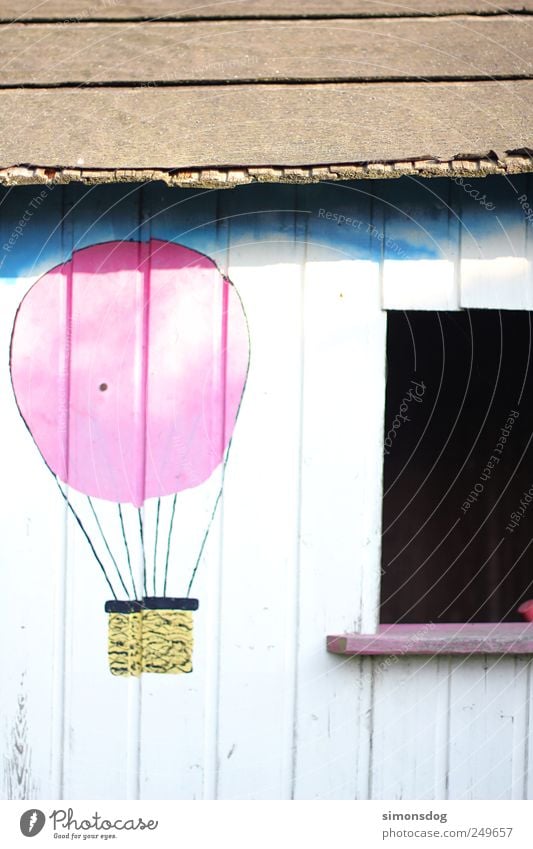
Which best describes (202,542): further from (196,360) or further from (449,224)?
(449,224)

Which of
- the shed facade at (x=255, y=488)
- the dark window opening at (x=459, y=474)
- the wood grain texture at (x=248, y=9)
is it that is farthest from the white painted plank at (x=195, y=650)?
the dark window opening at (x=459, y=474)

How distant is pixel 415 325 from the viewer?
4656 mm

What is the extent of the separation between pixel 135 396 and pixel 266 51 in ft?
3.41

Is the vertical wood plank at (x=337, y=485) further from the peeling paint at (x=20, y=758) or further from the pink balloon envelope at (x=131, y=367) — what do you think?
the peeling paint at (x=20, y=758)

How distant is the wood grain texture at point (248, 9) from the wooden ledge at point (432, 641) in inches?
70.0

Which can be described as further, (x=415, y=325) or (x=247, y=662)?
(x=415, y=325)

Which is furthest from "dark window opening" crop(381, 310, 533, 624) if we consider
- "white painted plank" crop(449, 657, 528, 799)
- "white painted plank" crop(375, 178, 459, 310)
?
"white painted plank" crop(375, 178, 459, 310)

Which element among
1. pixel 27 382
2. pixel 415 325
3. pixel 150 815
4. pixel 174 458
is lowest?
pixel 150 815

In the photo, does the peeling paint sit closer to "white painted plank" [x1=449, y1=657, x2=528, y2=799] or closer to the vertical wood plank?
A: the vertical wood plank

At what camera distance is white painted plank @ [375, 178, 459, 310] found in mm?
2934

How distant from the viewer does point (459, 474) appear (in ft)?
15.1

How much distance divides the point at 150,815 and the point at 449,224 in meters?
1.79

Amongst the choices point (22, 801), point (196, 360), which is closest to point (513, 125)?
point (196, 360)

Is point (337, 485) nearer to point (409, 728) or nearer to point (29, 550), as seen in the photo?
point (409, 728)
